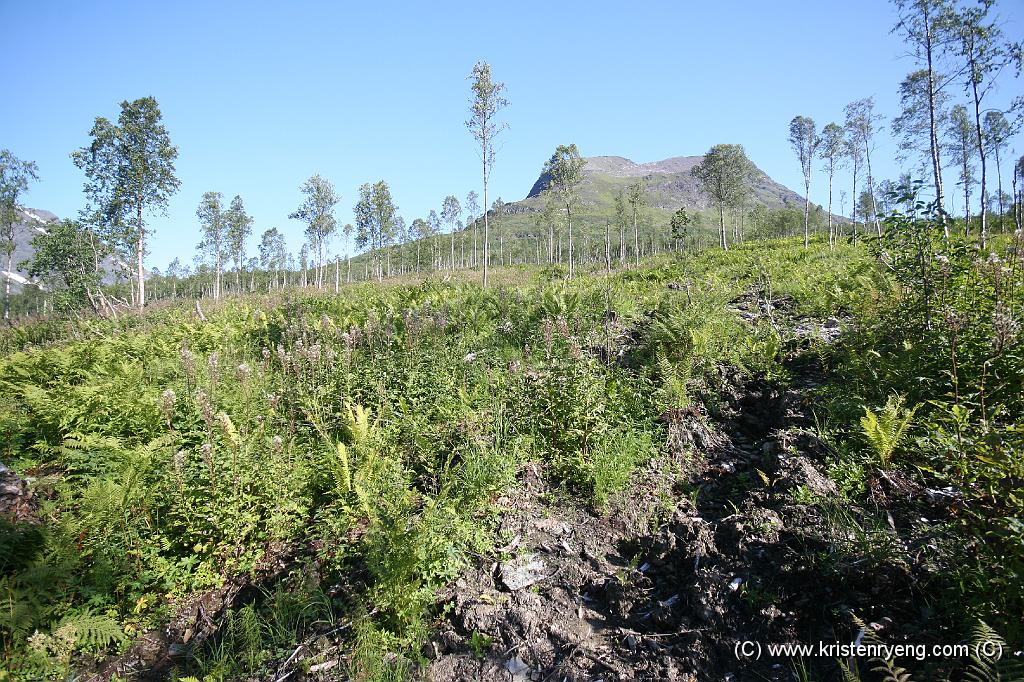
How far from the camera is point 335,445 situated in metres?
4.90

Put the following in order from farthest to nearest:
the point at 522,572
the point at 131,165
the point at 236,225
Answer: the point at 236,225 < the point at 131,165 < the point at 522,572

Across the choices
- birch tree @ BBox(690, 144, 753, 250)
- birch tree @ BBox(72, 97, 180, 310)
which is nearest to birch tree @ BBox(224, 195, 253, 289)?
birch tree @ BBox(72, 97, 180, 310)

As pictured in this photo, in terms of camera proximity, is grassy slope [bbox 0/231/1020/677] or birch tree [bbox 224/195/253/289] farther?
birch tree [bbox 224/195/253/289]

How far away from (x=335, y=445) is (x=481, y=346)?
10.8ft

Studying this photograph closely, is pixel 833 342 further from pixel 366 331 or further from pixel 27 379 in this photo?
pixel 27 379

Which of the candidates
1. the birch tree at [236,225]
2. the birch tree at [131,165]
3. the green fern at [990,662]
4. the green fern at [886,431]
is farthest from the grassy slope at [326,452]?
the birch tree at [236,225]

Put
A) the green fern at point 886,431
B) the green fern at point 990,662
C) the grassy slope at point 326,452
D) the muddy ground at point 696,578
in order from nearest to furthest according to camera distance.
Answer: the green fern at point 990,662 < the muddy ground at point 696,578 < the grassy slope at point 326,452 < the green fern at point 886,431

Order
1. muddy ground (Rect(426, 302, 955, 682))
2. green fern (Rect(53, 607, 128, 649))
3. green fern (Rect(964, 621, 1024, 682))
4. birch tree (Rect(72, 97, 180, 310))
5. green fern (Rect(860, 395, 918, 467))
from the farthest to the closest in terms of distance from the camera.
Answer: birch tree (Rect(72, 97, 180, 310)) → green fern (Rect(860, 395, 918, 467)) → green fern (Rect(53, 607, 128, 649)) → muddy ground (Rect(426, 302, 955, 682)) → green fern (Rect(964, 621, 1024, 682))

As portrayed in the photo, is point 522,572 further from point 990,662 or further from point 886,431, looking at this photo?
point 886,431

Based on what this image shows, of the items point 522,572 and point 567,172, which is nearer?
point 522,572

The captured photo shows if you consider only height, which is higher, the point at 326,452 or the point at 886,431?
the point at 886,431

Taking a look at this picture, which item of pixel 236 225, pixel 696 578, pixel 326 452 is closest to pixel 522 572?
pixel 696 578

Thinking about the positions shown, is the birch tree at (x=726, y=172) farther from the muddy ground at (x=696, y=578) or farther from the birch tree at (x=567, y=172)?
the muddy ground at (x=696, y=578)

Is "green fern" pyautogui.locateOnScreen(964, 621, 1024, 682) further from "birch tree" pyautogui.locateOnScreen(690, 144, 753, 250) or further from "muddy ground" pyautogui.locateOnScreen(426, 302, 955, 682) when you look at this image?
"birch tree" pyautogui.locateOnScreen(690, 144, 753, 250)
